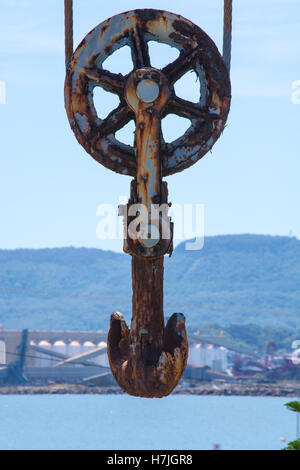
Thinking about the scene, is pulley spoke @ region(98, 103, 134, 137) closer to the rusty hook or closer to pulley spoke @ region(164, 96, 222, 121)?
the rusty hook

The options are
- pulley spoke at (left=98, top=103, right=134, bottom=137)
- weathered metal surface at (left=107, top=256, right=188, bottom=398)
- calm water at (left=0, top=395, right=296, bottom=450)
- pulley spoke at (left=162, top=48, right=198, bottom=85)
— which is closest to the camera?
weathered metal surface at (left=107, top=256, right=188, bottom=398)

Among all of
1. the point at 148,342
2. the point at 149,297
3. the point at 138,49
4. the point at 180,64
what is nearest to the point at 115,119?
the point at 138,49

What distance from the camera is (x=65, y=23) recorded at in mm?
12609

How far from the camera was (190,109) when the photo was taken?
40.9 ft

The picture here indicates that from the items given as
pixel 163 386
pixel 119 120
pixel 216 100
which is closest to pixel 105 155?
pixel 119 120

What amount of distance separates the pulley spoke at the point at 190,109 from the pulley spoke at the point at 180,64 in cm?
24

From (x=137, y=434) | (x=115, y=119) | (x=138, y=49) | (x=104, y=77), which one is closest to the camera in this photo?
(x=138, y=49)

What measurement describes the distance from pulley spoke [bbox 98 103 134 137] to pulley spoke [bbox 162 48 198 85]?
1.79 feet

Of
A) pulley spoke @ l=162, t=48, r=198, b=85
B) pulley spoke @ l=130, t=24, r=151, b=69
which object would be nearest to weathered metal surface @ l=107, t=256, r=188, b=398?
pulley spoke @ l=162, t=48, r=198, b=85

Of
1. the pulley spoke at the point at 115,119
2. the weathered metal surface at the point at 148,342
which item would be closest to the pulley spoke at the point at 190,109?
the pulley spoke at the point at 115,119

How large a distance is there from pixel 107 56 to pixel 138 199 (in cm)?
144

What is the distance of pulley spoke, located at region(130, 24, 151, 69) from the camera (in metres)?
12.2

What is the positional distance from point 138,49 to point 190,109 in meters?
0.78

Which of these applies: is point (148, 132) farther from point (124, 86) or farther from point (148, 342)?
point (148, 342)
